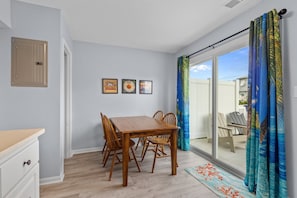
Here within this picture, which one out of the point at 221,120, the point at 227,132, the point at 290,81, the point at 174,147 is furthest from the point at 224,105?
the point at 174,147

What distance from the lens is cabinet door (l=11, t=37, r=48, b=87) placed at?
1.88 metres

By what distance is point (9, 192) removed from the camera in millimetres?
815

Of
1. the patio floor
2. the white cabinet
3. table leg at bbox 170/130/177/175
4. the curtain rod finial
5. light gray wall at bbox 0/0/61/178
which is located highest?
the curtain rod finial

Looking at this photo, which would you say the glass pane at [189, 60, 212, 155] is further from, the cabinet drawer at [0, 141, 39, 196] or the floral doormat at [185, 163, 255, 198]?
the cabinet drawer at [0, 141, 39, 196]

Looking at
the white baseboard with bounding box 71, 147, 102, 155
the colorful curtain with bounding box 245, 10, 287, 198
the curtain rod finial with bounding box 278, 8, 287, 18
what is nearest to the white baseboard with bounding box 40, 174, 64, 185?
the white baseboard with bounding box 71, 147, 102, 155

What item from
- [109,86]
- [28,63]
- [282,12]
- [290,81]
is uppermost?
[282,12]

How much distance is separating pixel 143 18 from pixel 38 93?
1893 mm

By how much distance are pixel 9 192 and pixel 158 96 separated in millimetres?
3289

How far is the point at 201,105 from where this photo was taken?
3.36m

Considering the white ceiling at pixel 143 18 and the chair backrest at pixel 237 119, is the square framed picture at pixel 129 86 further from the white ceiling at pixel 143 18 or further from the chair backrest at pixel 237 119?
the chair backrest at pixel 237 119

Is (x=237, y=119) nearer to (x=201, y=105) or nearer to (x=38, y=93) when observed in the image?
(x=201, y=105)

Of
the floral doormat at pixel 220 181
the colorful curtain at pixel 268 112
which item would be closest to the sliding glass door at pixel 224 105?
the floral doormat at pixel 220 181

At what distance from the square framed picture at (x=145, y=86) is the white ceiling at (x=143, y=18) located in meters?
0.99

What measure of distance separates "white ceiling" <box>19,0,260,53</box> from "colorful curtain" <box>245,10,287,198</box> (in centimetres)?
59
